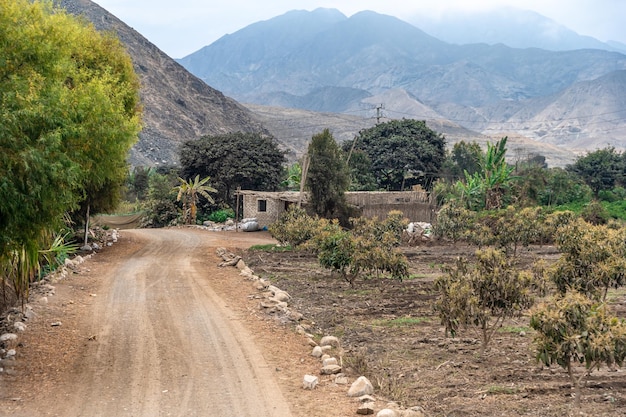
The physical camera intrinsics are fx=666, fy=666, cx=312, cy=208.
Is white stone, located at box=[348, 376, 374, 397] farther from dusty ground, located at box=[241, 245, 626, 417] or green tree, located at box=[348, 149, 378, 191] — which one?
green tree, located at box=[348, 149, 378, 191]

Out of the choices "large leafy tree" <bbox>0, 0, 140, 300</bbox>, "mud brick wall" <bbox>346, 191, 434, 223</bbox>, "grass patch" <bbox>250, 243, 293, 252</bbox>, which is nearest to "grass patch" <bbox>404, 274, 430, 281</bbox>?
"grass patch" <bbox>250, 243, 293, 252</bbox>

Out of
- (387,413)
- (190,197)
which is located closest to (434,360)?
(387,413)

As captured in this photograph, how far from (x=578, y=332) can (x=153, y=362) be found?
7.15 metres

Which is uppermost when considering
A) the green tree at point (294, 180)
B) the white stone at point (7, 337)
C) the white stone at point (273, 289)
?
the green tree at point (294, 180)

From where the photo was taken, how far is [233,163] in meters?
49.4

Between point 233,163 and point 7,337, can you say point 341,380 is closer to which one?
point 7,337

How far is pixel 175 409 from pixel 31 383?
275cm

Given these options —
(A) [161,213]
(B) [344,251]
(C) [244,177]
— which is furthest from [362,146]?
(B) [344,251]

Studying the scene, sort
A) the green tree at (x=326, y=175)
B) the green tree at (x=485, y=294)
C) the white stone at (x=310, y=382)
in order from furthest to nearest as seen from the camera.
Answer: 1. the green tree at (x=326, y=175)
2. the green tree at (x=485, y=294)
3. the white stone at (x=310, y=382)

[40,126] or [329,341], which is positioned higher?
[40,126]

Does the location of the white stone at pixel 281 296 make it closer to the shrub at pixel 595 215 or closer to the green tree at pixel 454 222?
the green tree at pixel 454 222

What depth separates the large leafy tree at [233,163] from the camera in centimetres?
4947

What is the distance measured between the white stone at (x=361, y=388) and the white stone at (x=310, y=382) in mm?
687

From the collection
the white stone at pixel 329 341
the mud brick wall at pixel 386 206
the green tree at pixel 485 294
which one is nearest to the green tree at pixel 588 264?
the green tree at pixel 485 294
